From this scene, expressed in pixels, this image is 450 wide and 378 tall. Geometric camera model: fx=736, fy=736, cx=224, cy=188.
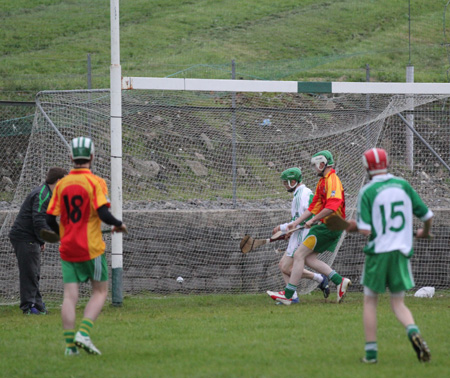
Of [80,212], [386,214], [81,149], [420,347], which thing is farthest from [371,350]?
[81,149]

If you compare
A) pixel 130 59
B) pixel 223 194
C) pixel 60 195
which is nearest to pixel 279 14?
pixel 130 59

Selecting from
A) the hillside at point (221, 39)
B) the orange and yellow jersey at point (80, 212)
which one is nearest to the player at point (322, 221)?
the orange and yellow jersey at point (80, 212)

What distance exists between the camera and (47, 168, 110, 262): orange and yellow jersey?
20.9 feet

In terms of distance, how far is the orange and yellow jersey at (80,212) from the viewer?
6355 mm

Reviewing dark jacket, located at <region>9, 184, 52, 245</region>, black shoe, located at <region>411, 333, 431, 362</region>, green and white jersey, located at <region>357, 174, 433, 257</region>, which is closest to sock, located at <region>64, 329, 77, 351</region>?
green and white jersey, located at <region>357, 174, 433, 257</region>

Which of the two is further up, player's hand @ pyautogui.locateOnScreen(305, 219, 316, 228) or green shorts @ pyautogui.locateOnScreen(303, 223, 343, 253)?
player's hand @ pyautogui.locateOnScreen(305, 219, 316, 228)

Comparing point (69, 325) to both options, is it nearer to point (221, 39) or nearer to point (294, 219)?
point (294, 219)

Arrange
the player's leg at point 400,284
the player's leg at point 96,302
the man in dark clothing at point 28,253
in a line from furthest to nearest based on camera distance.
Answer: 1. the man in dark clothing at point 28,253
2. the player's leg at point 96,302
3. the player's leg at point 400,284

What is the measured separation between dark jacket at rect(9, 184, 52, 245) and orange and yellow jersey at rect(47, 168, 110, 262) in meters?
2.69

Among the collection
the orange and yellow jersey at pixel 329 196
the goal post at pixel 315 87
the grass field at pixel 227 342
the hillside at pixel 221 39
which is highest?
the hillside at pixel 221 39

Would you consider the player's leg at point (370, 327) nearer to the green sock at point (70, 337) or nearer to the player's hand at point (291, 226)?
the green sock at point (70, 337)

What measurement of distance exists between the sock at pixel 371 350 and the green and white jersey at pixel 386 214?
73 cm

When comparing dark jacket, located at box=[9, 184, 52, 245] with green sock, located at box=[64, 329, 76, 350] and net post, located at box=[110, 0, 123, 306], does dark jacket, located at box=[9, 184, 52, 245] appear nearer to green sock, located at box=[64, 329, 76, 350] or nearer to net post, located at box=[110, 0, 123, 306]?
net post, located at box=[110, 0, 123, 306]

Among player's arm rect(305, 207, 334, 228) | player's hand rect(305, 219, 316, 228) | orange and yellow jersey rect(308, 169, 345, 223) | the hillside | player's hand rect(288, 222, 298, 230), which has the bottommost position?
player's hand rect(288, 222, 298, 230)
